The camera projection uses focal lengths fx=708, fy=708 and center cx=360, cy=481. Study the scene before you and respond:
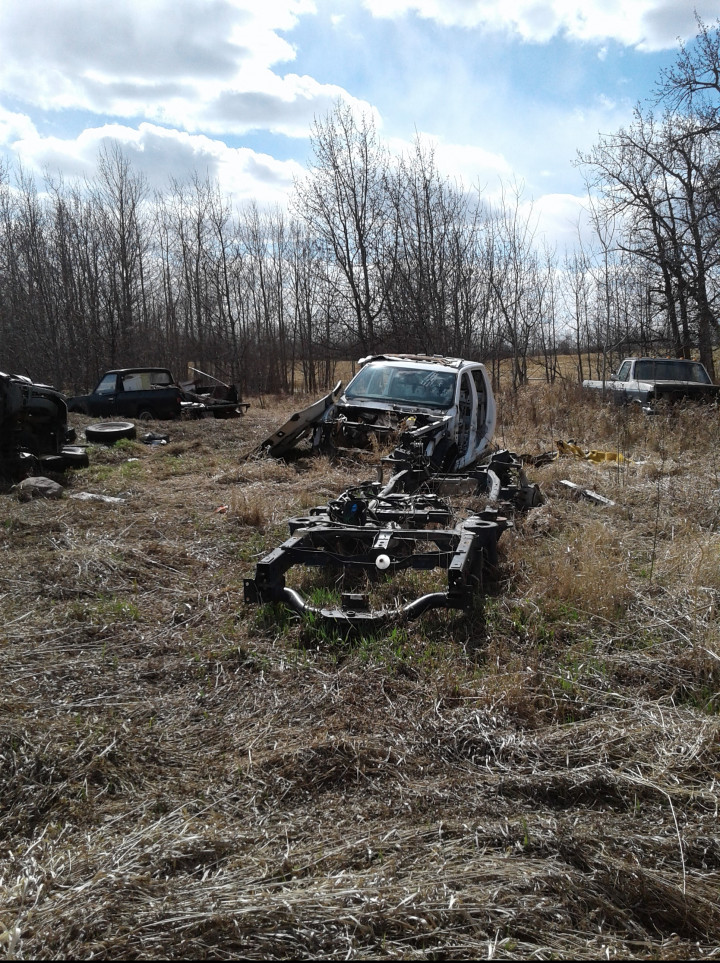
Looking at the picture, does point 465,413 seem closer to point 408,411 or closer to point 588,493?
point 408,411

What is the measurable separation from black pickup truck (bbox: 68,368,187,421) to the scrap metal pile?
37.9 feet

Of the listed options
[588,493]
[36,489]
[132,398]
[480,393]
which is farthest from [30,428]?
[132,398]

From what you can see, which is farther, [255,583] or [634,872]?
[255,583]

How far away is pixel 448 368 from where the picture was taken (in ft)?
34.6

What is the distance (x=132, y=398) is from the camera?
17.8 m

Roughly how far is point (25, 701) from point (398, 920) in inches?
91.7

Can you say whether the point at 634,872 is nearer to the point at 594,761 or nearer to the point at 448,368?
the point at 594,761

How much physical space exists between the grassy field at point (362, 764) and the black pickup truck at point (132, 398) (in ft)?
40.1

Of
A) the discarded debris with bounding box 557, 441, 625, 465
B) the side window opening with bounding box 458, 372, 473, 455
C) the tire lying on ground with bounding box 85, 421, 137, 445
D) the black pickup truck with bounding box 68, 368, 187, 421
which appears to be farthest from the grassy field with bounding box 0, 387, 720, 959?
the black pickup truck with bounding box 68, 368, 187, 421

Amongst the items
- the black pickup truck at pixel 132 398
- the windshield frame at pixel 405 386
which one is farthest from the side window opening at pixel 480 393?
the black pickup truck at pixel 132 398

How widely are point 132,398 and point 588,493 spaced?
12.8 metres

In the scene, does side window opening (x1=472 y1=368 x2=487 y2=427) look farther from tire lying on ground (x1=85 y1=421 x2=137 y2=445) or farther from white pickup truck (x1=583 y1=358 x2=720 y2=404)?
tire lying on ground (x1=85 y1=421 x2=137 y2=445)

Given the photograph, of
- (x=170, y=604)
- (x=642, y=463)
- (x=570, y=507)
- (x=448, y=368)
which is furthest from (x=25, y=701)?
(x=642, y=463)

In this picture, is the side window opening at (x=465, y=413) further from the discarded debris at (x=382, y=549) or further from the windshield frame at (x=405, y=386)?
the discarded debris at (x=382, y=549)
